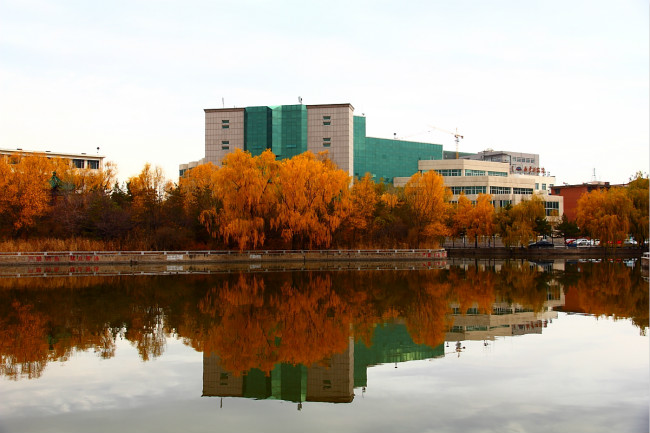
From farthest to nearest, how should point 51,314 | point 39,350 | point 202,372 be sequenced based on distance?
1. point 51,314
2. point 39,350
3. point 202,372

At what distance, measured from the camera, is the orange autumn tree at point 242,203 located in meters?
46.0

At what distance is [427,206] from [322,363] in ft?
149

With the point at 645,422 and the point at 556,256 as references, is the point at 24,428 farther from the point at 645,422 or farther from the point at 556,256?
the point at 556,256

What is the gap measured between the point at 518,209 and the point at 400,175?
2869 cm

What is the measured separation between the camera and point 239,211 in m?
46.8

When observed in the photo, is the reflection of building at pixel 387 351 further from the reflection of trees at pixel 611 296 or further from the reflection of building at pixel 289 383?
the reflection of trees at pixel 611 296

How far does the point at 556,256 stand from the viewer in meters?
60.4

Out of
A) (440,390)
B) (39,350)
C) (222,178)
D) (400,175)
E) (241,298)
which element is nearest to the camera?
(440,390)

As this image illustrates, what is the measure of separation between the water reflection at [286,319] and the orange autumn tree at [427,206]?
2274 centimetres

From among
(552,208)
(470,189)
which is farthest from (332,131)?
(552,208)

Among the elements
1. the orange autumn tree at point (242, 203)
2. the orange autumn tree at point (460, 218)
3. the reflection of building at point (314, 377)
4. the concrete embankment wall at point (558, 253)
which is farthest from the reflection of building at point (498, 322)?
→ the orange autumn tree at point (460, 218)

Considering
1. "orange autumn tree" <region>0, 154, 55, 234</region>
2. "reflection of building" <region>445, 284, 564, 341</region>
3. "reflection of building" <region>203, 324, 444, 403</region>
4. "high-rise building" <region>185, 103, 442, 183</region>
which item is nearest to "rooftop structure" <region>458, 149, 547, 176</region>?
"high-rise building" <region>185, 103, 442, 183</region>

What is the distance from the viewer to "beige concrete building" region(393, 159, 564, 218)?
87125 millimetres

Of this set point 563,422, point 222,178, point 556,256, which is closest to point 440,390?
point 563,422
